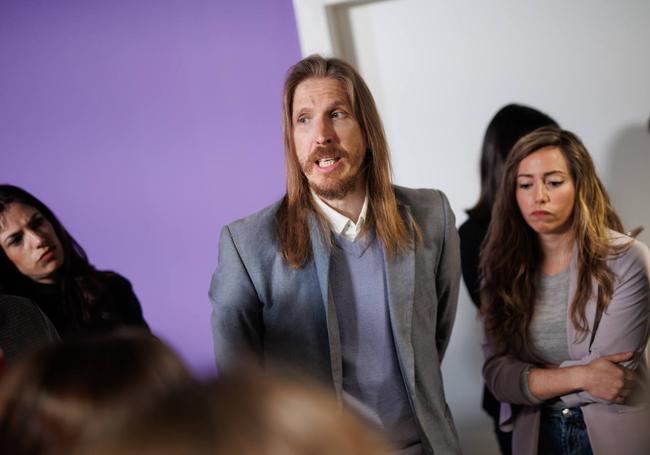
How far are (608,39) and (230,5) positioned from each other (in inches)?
59.4

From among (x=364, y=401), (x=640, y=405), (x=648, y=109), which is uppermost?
(x=648, y=109)

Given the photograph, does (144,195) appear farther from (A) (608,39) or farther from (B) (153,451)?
(B) (153,451)

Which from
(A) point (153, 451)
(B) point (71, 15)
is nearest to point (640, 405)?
(A) point (153, 451)

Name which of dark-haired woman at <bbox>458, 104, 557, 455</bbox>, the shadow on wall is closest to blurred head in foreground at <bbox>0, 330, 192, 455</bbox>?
dark-haired woman at <bbox>458, 104, 557, 455</bbox>

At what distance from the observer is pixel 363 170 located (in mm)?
1947

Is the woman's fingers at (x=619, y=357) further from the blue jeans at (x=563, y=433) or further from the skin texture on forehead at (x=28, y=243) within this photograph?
the skin texture on forehead at (x=28, y=243)

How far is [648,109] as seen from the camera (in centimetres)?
284

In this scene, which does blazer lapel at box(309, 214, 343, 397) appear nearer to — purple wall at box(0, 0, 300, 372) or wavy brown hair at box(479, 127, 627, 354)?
wavy brown hair at box(479, 127, 627, 354)

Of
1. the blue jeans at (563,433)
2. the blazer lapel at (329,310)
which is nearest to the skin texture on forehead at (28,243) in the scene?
the blazer lapel at (329,310)

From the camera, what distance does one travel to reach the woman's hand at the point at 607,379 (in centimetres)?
191

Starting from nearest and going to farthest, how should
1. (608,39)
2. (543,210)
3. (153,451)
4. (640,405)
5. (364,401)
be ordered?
(153,451)
(364,401)
(640,405)
(543,210)
(608,39)

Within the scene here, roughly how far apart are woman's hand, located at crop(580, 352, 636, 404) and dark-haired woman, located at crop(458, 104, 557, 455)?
512 mm

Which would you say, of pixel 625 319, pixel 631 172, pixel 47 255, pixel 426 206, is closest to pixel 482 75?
pixel 631 172

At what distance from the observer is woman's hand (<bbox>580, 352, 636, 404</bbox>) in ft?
6.26
